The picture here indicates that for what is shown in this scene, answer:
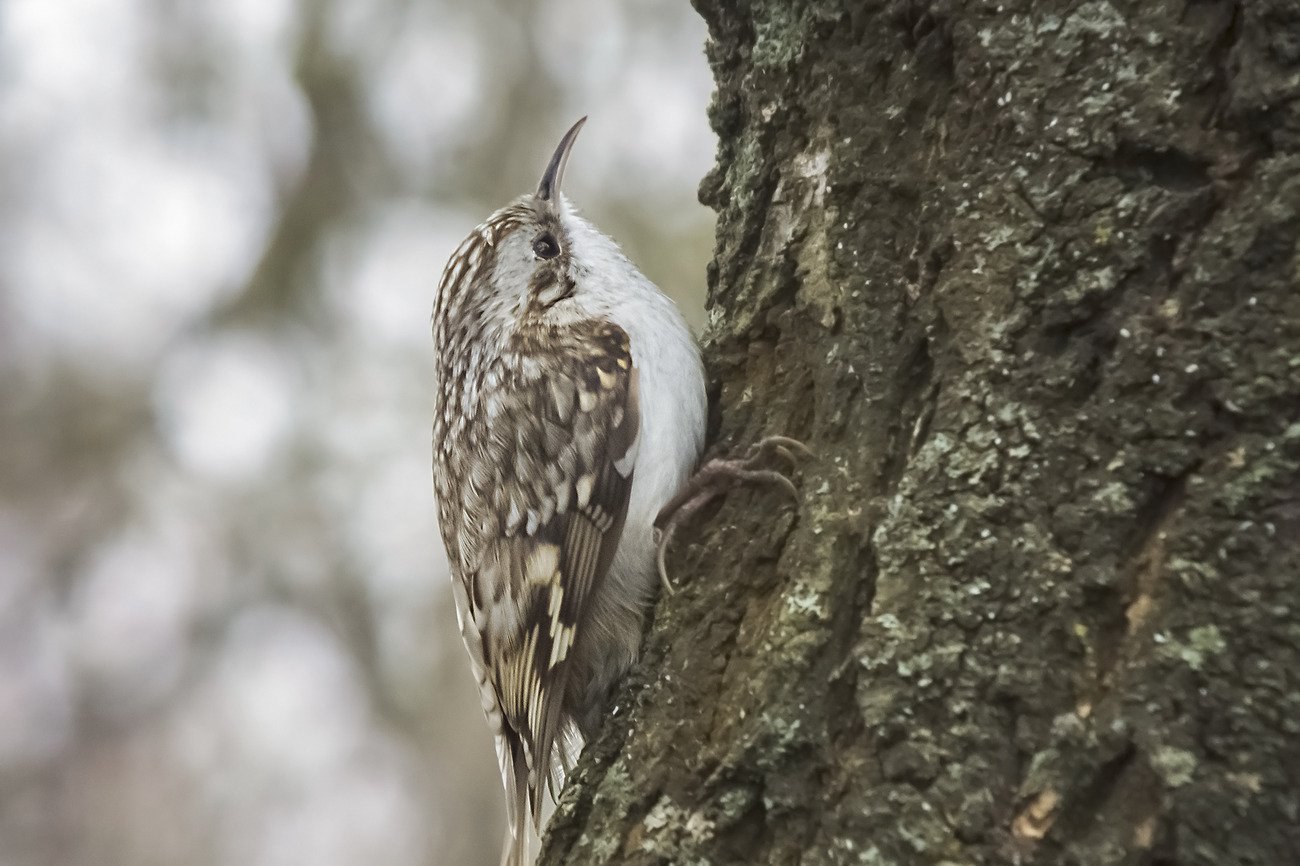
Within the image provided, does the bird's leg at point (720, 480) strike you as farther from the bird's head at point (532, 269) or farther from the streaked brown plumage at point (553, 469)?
the bird's head at point (532, 269)

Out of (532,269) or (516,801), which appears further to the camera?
(532,269)

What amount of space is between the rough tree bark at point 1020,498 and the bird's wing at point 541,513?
0.40 metres

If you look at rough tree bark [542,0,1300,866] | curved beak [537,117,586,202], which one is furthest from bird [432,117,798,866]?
rough tree bark [542,0,1300,866]

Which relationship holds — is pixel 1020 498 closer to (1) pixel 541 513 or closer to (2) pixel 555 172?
(1) pixel 541 513

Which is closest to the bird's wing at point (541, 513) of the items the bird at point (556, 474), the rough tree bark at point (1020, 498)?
the bird at point (556, 474)

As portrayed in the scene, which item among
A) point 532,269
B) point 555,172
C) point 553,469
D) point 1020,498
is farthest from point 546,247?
point 1020,498

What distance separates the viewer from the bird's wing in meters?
1.75

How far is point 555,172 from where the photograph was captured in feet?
7.78

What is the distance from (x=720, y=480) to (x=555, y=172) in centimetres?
116

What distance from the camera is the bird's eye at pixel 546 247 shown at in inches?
85.0

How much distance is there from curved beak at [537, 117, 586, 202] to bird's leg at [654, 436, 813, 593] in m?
1.00

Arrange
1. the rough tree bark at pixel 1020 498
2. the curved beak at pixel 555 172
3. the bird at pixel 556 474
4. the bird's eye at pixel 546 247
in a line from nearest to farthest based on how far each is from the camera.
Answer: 1. the rough tree bark at pixel 1020 498
2. the bird at pixel 556 474
3. the bird's eye at pixel 546 247
4. the curved beak at pixel 555 172

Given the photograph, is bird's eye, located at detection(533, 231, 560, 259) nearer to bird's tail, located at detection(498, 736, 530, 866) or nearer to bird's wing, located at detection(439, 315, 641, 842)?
bird's wing, located at detection(439, 315, 641, 842)

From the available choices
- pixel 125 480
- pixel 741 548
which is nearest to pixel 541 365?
pixel 741 548
